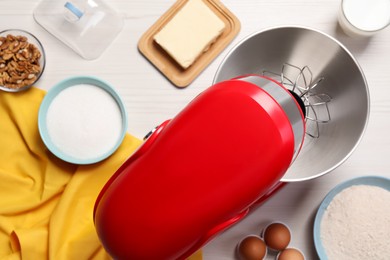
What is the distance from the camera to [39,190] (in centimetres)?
82

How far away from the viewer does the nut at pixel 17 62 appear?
799mm

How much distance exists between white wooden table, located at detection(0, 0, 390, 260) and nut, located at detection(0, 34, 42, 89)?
0.09 feet

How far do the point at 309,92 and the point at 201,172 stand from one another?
38cm

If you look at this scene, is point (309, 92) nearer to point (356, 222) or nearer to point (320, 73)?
point (320, 73)

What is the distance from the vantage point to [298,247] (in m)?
0.82

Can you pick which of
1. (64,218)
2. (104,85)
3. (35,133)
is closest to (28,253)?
(64,218)

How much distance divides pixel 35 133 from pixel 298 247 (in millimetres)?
475

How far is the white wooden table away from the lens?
819 millimetres

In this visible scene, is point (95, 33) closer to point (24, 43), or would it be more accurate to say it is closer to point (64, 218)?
point (24, 43)

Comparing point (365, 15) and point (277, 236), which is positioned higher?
point (365, 15)

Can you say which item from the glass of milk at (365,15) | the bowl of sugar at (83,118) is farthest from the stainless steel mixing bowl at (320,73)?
the bowl of sugar at (83,118)

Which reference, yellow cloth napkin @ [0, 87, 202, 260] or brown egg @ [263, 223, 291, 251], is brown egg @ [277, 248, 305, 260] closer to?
brown egg @ [263, 223, 291, 251]

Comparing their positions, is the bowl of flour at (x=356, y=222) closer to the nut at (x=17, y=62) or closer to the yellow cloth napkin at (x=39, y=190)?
the yellow cloth napkin at (x=39, y=190)

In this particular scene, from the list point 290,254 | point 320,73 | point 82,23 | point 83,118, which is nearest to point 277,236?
point 290,254
